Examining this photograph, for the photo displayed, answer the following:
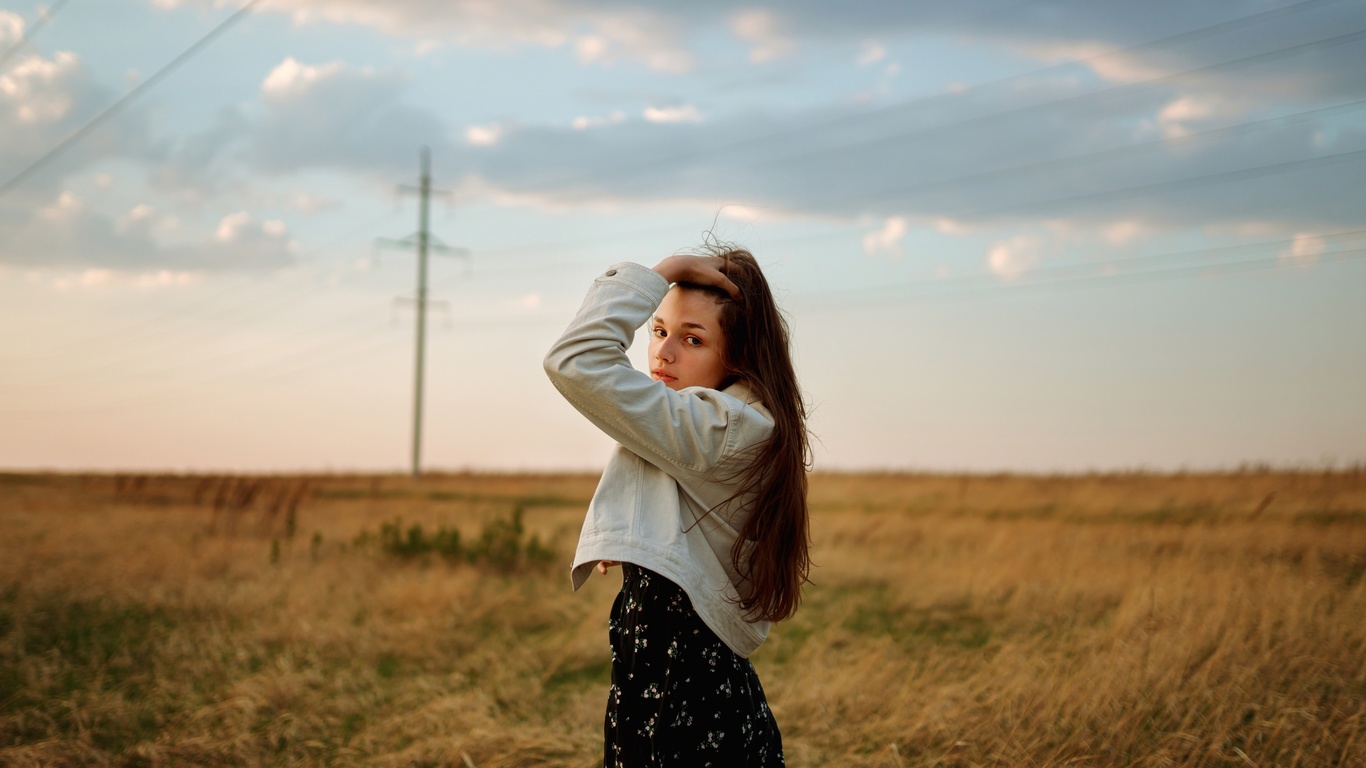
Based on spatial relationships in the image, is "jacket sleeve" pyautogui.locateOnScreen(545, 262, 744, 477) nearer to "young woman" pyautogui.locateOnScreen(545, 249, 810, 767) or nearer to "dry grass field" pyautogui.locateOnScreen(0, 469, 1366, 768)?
"young woman" pyautogui.locateOnScreen(545, 249, 810, 767)

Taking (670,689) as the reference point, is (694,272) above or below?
above

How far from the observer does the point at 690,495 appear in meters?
2.00

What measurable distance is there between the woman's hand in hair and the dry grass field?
2353 mm

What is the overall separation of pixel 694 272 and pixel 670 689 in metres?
0.82

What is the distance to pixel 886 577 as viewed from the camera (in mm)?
8742

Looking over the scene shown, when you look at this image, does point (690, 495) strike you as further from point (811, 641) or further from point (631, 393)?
point (811, 641)

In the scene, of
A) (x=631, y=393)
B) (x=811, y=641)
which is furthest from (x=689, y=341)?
(x=811, y=641)

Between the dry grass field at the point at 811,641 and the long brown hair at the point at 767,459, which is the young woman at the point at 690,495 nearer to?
the long brown hair at the point at 767,459

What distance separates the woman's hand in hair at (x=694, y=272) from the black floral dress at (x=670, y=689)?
58 cm

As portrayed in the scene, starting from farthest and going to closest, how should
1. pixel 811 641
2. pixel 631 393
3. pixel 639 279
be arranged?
pixel 811 641
pixel 639 279
pixel 631 393

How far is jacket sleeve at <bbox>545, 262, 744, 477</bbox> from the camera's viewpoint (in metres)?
1.88

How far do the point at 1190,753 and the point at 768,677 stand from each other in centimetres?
Answer: 223

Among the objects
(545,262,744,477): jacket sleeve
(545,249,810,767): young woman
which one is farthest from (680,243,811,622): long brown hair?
(545,262,744,477): jacket sleeve

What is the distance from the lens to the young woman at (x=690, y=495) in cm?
192
